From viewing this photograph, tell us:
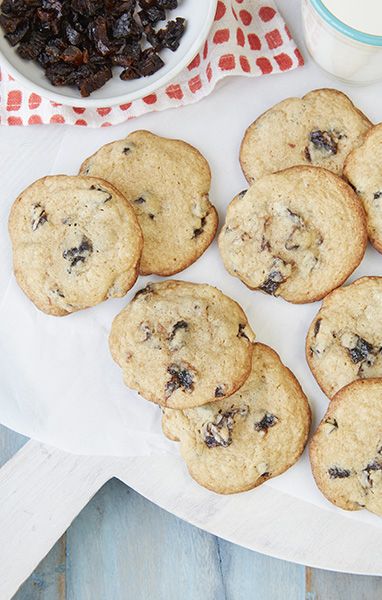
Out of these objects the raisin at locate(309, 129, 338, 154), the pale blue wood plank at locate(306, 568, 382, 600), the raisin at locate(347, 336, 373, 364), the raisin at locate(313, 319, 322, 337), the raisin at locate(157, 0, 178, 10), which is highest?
the raisin at locate(157, 0, 178, 10)

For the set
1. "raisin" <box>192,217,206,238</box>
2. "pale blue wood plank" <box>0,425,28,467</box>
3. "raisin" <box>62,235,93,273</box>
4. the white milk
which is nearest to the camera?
the white milk

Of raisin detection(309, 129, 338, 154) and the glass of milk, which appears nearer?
the glass of milk

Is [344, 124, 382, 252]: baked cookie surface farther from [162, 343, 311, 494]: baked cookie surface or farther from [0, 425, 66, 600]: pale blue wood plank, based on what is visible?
[0, 425, 66, 600]: pale blue wood plank

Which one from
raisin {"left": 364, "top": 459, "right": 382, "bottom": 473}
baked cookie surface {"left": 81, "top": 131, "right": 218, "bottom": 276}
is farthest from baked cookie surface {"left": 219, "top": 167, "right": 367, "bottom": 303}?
raisin {"left": 364, "top": 459, "right": 382, "bottom": 473}

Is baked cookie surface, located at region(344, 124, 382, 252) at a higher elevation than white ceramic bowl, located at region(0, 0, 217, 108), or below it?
below

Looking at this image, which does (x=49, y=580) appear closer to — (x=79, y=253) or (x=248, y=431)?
(x=248, y=431)

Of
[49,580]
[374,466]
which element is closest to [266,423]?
[374,466]

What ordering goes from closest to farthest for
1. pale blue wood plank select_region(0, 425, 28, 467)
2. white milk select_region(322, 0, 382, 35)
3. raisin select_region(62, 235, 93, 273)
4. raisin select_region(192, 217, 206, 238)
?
white milk select_region(322, 0, 382, 35) < raisin select_region(62, 235, 93, 273) < raisin select_region(192, 217, 206, 238) < pale blue wood plank select_region(0, 425, 28, 467)
